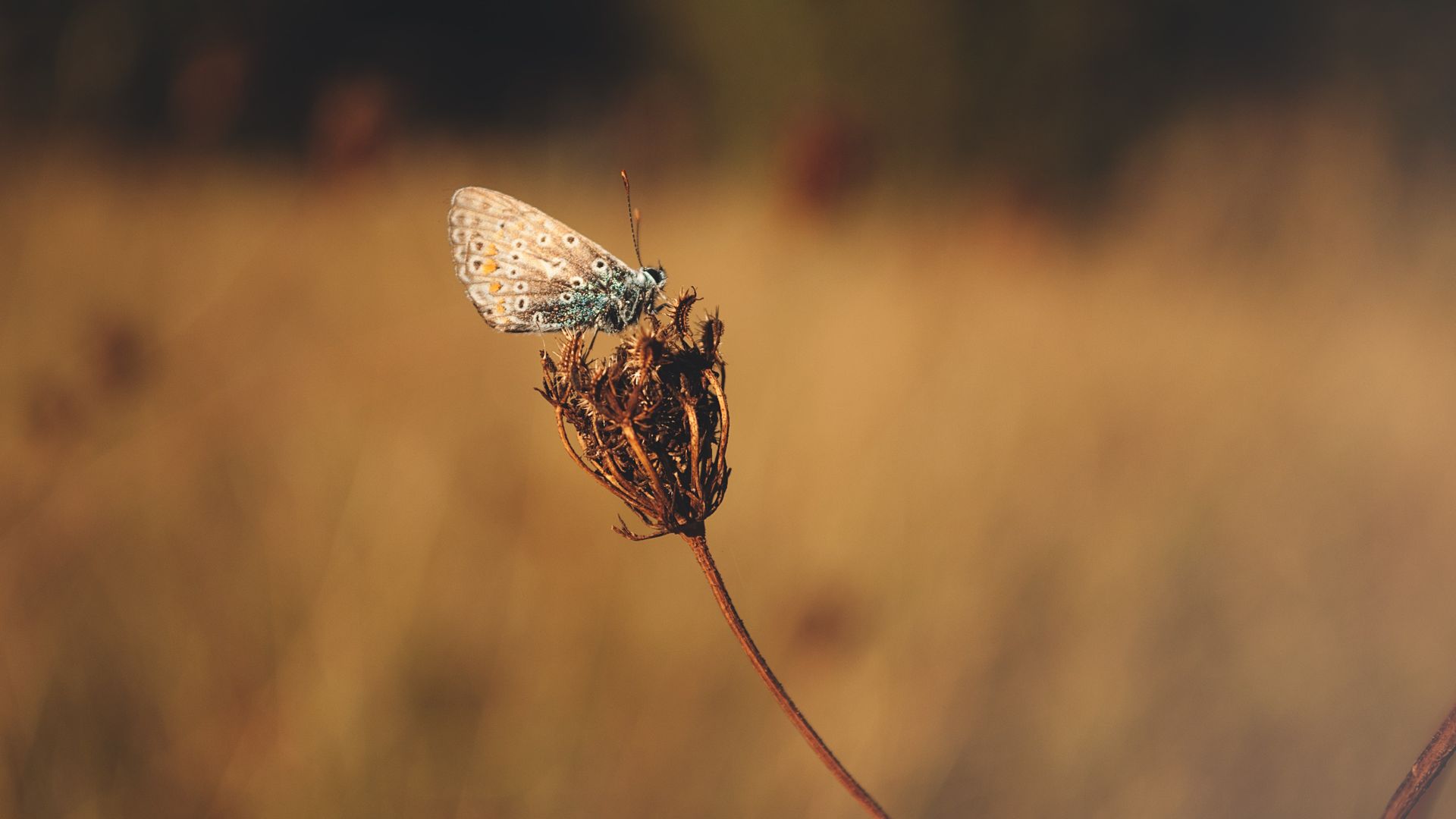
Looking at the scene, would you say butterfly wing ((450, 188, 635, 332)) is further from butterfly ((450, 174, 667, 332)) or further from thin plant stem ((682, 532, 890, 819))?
thin plant stem ((682, 532, 890, 819))

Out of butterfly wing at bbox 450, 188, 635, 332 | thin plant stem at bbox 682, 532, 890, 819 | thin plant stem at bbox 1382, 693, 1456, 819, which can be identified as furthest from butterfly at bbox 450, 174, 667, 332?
thin plant stem at bbox 1382, 693, 1456, 819

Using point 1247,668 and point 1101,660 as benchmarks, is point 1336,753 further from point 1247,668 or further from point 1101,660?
point 1101,660

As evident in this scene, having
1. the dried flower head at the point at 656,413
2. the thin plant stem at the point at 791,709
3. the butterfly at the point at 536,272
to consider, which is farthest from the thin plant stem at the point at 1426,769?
the butterfly at the point at 536,272

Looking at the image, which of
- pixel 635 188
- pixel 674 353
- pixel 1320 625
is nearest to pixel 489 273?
pixel 674 353

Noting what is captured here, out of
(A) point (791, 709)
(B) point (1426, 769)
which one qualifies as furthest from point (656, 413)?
(B) point (1426, 769)

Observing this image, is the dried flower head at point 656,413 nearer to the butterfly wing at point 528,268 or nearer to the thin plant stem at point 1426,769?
the butterfly wing at point 528,268

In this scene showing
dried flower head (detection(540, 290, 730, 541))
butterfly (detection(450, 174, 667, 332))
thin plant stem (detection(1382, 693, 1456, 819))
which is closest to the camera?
thin plant stem (detection(1382, 693, 1456, 819))
